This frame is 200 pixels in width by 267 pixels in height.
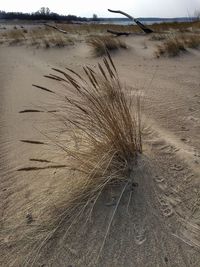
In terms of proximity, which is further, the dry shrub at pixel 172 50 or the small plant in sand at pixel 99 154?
the dry shrub at pixel 172 50

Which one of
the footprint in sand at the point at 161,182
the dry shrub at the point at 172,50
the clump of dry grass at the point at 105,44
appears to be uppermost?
the footprint in sand at the point at 161,182

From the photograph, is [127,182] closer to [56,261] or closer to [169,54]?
[56,261]

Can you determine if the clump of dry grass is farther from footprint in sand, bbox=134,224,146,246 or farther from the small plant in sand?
footprint in sand, bbox=134,224,146,246

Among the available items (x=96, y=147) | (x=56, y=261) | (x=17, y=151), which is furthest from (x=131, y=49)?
(x=56, y=261)

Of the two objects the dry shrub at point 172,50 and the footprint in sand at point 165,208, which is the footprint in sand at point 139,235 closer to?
the footprint in sand at point 165,208

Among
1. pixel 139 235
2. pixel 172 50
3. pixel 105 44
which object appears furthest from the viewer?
pixel 105 44

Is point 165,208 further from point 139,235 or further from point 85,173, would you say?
point 85,173

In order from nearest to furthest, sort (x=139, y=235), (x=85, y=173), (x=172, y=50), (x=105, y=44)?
(x=139, y=235) → (x=85, y=173) → (x=172, y=50) → (x=105, y=44)

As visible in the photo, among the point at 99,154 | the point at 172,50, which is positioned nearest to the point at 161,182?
the point at 99,154

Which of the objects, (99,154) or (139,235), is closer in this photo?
(139,235)

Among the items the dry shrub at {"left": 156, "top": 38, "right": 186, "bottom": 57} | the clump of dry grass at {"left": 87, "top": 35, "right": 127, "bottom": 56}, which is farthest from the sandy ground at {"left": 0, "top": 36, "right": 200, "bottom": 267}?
the clump of dry grass at {"left": 87, "top": 35, "right": 127, "bottom": 56}

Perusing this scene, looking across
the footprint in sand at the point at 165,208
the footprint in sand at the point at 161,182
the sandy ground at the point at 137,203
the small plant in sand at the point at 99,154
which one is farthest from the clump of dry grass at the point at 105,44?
the footprint in sand at the point at 165,208

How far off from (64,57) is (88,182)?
29.2 feet

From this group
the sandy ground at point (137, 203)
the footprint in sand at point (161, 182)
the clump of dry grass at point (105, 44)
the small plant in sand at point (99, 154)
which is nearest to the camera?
the sandy ground at point (137, 203)
